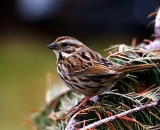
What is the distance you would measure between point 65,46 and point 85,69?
0.19 meters

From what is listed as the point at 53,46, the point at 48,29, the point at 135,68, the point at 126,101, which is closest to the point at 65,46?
the point at 53,46

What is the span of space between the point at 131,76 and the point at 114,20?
527cm

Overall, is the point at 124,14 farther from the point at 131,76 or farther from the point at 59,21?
the point at 131,76

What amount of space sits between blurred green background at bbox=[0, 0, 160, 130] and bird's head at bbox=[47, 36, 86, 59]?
129 inches

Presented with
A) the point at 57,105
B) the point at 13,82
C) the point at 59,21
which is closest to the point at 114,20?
the point at 59,21

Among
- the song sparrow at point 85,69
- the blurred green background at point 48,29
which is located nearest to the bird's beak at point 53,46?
the song sparrow at point 85,69

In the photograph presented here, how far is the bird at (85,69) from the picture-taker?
1.52m

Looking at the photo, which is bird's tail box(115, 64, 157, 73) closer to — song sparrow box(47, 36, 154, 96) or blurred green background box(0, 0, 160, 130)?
song sparrow box(47, 36, 154, 96)

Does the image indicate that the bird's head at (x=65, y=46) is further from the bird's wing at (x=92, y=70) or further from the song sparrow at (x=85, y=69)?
the bird's wing at (x=92, y=70)

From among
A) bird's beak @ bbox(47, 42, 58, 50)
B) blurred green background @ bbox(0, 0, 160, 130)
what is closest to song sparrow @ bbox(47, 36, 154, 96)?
bird's beak @ bbox(47, 42, 58, 50)

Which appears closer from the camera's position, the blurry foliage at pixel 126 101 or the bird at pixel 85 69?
the blurry foliage at pixel 126 101

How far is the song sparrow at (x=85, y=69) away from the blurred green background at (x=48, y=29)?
10.8ft

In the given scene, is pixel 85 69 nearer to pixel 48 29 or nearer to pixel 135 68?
pixel 135 68

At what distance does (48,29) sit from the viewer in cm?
715
